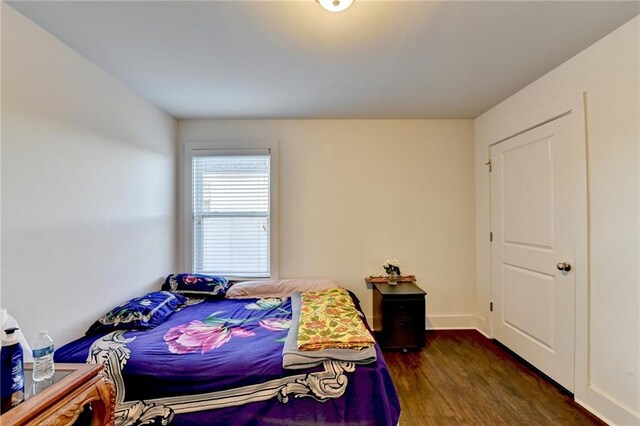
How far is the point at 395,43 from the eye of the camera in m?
1.88

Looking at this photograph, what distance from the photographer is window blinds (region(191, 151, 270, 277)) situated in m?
3.40

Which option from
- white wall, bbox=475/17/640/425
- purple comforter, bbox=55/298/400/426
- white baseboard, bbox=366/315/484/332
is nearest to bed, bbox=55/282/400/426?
purple comforter, bbox=55/298/400/426

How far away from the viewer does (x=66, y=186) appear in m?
1.88

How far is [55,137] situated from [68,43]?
2.08 feet

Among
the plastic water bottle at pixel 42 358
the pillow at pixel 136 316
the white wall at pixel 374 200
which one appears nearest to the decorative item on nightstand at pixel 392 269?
the white wall at pixel 374 200

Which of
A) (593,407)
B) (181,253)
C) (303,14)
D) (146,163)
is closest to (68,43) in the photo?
(146,163)

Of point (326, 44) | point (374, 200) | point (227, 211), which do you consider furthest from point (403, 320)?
point (326, 44)

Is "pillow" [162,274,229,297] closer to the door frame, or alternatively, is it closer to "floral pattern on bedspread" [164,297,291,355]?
"floral pattern on bedspread" [164,297,291,355]

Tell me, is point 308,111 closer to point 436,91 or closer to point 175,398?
point 436,91

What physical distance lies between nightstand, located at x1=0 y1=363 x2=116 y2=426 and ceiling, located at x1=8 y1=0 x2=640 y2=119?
1798 mm

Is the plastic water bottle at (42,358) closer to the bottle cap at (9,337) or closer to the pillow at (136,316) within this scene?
the bottle cap at (9,337)

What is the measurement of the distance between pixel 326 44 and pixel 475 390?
107 inches

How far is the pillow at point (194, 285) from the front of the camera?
9.79ft

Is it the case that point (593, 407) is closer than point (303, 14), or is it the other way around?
point (303, 14)
